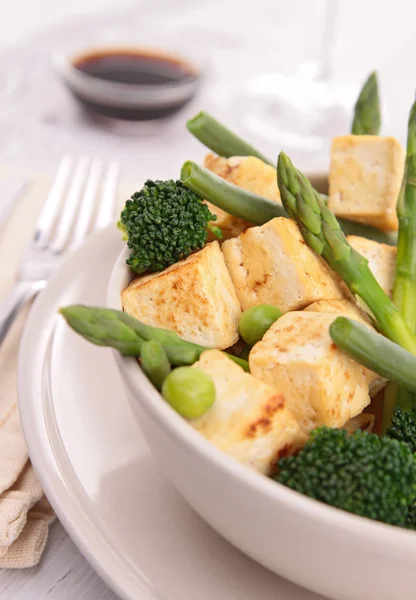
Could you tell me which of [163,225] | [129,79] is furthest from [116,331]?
[129,79]

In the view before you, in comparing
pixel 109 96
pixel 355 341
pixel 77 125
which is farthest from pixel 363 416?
pixel 77 125

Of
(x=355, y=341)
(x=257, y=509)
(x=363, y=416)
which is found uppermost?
(x=355, y=341)

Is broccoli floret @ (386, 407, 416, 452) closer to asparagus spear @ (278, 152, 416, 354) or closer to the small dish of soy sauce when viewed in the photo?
asparagus spear @ (278, 152, 416, 354)

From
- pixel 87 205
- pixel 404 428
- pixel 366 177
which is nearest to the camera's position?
pixel 404 428

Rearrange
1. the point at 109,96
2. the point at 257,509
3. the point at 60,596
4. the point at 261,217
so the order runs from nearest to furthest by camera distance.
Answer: the point at 257,509 < the point at 60,596 < the point at 261,217 < the point at 109,96

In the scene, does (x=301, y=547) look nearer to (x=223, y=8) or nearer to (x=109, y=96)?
(x=109, y=96)

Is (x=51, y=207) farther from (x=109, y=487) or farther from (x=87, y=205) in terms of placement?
(x=109, y=487)

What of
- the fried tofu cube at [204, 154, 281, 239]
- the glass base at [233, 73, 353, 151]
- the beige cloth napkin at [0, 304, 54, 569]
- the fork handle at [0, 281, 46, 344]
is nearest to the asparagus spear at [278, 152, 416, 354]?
the fried tofu cube at [204, 154, 281, 239]
